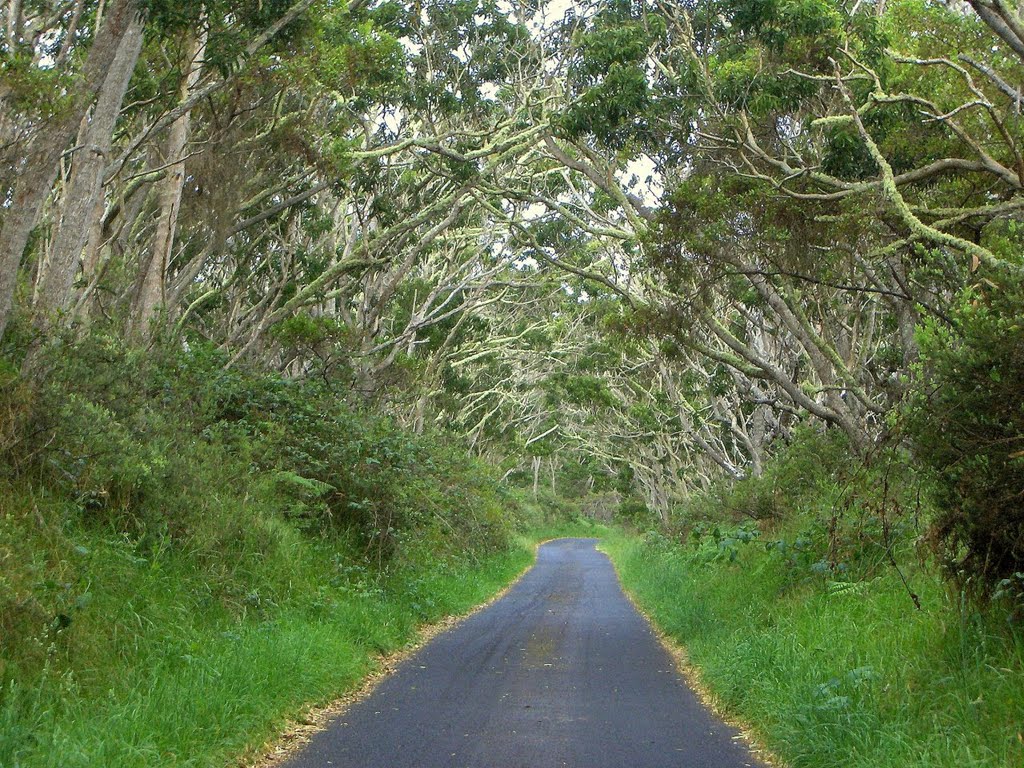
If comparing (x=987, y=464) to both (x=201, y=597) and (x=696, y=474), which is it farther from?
(x=696, y=474)

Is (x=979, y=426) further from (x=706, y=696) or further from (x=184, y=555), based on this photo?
(x=184, y=555)

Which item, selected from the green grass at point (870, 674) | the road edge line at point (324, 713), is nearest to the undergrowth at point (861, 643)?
the green grass at point (870, 674)

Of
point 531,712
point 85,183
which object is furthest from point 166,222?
Result: point 531,712

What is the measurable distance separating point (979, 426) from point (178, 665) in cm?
546

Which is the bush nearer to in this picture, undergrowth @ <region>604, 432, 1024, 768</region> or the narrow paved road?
undergrowth @ <region>604, 432, 1024, 768</region>

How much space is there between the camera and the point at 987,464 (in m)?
6.01

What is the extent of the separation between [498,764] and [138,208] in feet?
41.4

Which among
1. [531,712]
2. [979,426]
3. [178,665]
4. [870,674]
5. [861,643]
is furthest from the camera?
[531,712]

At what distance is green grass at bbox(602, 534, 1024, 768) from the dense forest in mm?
40

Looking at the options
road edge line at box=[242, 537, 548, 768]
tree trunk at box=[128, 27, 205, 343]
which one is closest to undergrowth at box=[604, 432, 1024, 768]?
road edge line at box=[242, 537, 548, 768]

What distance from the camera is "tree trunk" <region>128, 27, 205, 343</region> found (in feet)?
45.3

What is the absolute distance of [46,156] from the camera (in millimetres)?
8625

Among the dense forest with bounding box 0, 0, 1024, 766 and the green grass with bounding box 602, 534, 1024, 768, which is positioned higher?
the dense forest with bounding box 0, 0, 1024, 766

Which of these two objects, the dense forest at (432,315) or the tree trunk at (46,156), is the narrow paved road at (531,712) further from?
the tree trunk at (46,156)
